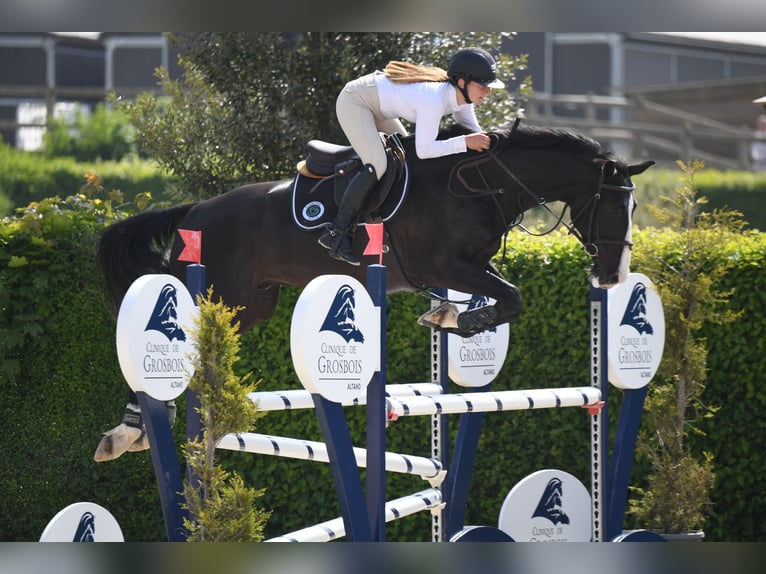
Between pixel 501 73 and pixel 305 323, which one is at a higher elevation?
pixel 501 73

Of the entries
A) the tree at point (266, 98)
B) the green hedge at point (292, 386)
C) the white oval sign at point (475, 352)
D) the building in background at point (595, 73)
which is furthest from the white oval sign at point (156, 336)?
the building in background at point (595, 73)

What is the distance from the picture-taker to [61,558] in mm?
3881

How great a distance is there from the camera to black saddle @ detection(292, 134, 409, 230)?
544cm

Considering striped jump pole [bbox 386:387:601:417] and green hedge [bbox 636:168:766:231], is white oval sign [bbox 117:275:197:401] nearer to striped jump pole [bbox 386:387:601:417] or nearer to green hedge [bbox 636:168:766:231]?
striped jump pole [bbox 386:387:601:417]

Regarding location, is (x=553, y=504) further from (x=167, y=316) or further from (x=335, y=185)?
(x=167, y=316)

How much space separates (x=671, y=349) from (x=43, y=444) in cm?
329

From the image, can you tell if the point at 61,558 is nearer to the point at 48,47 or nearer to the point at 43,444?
the point at 43,444

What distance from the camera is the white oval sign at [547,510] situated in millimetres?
5508

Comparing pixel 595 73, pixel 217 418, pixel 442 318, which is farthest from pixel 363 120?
pixel 595 73

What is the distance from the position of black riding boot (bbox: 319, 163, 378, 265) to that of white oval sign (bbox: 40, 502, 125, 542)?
66.5 inches

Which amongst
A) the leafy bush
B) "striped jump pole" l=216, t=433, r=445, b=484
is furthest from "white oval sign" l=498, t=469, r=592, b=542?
the leafy bush

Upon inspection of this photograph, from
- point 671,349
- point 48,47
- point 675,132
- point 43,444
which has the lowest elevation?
point 43,444

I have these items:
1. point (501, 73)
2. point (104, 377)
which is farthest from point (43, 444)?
point (501, 73)
